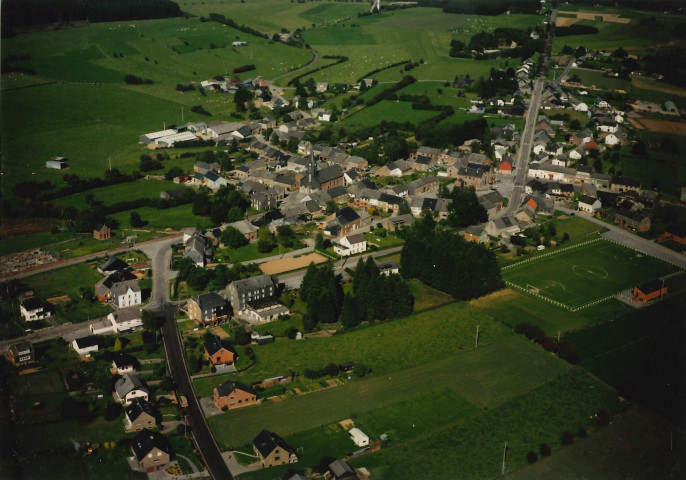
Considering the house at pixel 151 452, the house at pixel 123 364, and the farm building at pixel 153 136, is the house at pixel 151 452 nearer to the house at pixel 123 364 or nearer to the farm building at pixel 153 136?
the house at pixel 123 364

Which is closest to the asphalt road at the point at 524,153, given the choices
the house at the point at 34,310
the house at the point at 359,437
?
the house at the point at 359,437

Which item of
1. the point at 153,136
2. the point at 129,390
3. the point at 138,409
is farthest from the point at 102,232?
the point at 153,136

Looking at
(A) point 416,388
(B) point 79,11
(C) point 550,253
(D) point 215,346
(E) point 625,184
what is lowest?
(C) point 550,253

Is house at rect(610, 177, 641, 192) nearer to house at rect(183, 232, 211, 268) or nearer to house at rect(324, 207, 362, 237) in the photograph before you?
house at rect(324, 207, 362, 237)

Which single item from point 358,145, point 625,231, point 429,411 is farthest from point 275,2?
point 429,411

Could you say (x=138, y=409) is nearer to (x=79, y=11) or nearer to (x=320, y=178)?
(x=320, y=178)

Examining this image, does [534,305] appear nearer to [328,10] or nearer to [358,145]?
[358,145]
